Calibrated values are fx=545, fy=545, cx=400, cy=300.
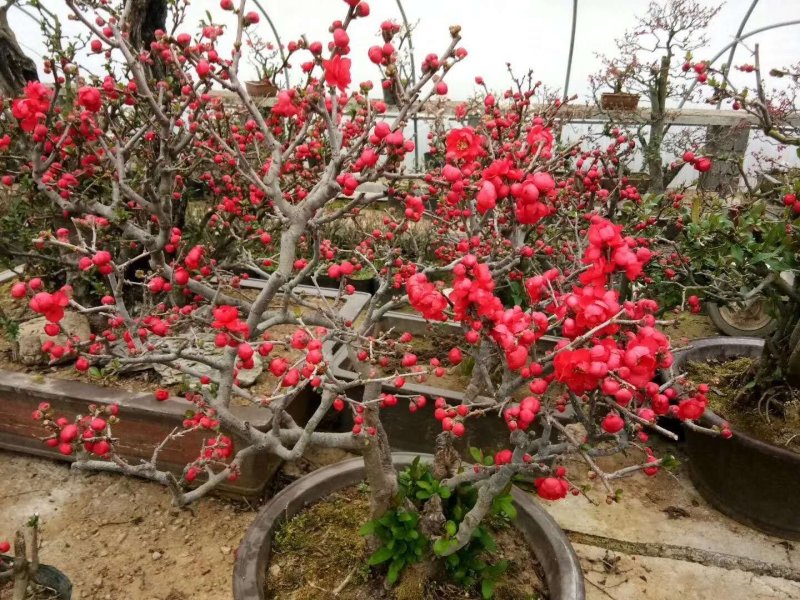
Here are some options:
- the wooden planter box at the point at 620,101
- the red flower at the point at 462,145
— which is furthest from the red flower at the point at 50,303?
the wooden planter box at the point at 620,101

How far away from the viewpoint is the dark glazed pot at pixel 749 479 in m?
2.41

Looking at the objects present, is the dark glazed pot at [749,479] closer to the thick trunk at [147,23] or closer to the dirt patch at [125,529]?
the dirt patch at [125,529]

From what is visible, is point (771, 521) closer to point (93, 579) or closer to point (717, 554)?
point (717, 554)

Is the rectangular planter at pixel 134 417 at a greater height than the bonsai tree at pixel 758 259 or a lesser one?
lesser

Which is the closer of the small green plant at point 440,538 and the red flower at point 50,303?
the red flower at point 50,303

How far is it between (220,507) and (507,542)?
1431 mm

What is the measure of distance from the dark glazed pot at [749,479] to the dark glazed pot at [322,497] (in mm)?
1017

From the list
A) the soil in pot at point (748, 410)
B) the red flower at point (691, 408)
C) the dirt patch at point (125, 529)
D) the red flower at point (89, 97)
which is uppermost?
the red flower at point (89, 97)

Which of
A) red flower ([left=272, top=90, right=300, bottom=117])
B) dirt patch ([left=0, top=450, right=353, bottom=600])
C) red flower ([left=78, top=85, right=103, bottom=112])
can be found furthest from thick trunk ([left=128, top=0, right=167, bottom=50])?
dirt patch ([left=0, top=450, right=353, bottom=600])

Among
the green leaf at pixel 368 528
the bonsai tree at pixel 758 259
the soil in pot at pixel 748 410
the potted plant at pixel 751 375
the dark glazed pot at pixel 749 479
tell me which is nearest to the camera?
the green leaf at pixel 368 528

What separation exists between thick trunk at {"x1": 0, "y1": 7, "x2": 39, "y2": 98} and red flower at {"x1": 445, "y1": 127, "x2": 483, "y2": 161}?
8.37 feet

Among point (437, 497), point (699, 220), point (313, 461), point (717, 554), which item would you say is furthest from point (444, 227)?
point (717, 554)

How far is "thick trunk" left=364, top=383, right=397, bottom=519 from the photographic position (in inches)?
66.7

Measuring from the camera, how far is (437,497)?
5.85 ft
